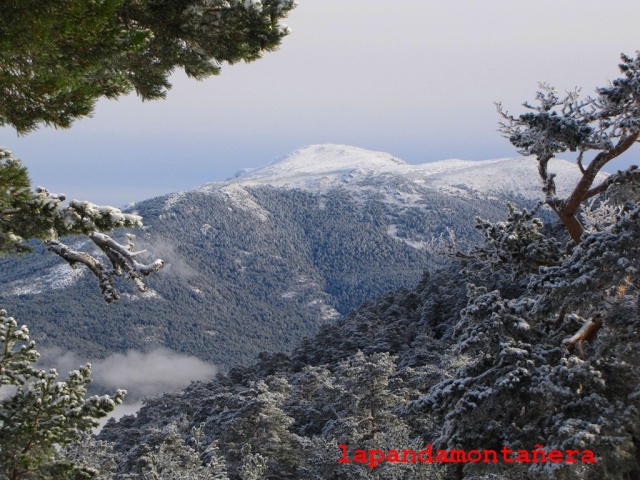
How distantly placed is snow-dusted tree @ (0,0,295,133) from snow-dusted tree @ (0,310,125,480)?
4.22 meters

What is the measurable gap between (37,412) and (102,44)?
542cm

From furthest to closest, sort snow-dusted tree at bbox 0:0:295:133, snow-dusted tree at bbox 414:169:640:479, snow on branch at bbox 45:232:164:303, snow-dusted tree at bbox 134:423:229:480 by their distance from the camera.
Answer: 1. snow-dusted tree at bbox 134:423:229:480
2. snow-dusted tree at bbox 414:169:640:479
3. snow on branch at bbox 45:232:164:303
4. snow-dusted tree at bbox 0:0:295:133

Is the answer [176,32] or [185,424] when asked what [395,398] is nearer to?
[185,424]

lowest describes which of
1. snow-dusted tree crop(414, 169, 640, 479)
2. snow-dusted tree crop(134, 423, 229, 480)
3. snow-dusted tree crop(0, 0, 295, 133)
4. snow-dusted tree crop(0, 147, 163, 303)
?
snow-dusted tree crop(134, 423, 229, 480)

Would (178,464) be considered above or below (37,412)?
below

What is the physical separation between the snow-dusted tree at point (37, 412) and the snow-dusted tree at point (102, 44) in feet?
13.9

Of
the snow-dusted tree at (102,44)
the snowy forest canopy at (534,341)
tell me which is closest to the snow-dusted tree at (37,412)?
the snowy forest canopy at (534,341)

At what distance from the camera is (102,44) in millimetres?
4148

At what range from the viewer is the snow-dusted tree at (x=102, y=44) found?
3.81 meters

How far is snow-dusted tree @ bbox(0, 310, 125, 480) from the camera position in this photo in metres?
7.50

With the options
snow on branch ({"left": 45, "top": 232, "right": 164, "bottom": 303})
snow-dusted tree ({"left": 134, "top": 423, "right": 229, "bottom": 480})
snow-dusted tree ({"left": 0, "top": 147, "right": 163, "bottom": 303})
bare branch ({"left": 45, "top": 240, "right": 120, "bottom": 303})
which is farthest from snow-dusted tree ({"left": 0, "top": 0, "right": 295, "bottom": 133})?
snow-dusted tree ({"left": 134, "top": 423, "right": 229, "bottom": 480})

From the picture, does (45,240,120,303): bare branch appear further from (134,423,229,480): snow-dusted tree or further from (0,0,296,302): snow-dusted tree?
(134,423,229,480): snow-dusted tree

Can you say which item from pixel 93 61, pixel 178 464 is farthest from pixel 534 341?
pixel 178 464

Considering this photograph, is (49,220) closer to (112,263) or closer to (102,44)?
(112,263)
